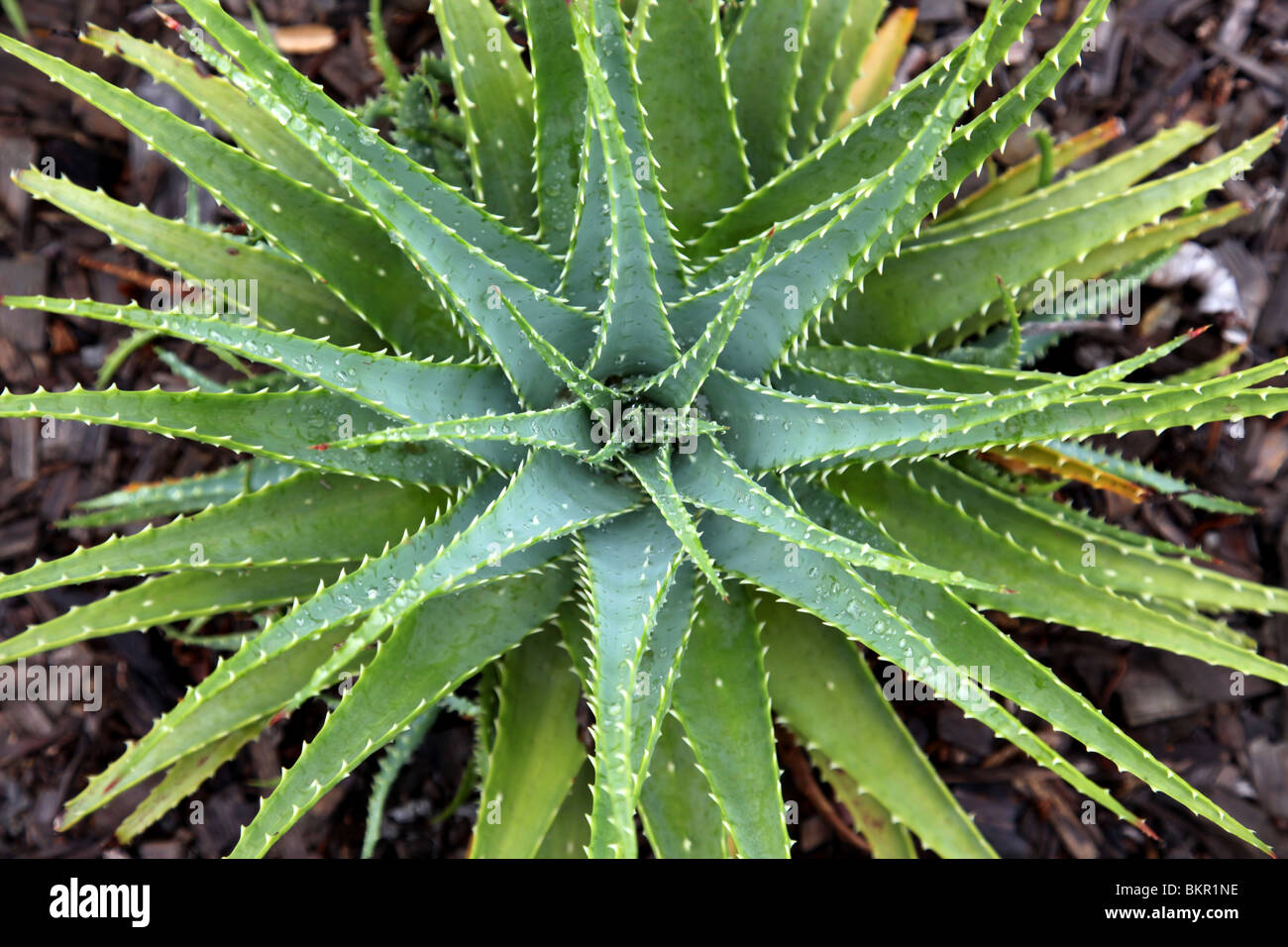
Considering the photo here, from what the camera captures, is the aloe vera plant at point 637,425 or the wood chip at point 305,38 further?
the wood chip at point 305,38

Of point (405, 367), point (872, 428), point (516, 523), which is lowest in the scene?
point (516, 523)

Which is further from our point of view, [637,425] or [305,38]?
[305,38]

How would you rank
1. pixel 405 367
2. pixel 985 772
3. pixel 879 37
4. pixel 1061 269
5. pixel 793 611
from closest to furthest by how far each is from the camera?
pixel 405 367 → pixel 793 611 → pixel 1061 269 → pixel 879 37 → pixel 985 772

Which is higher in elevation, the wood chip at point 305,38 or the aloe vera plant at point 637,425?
the wood chip at point 305,38

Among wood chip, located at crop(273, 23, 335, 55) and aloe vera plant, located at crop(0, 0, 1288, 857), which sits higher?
wood chip, located at crop(273, 23, 335, 55)

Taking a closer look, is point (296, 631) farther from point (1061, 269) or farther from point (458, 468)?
point (1061, 269)

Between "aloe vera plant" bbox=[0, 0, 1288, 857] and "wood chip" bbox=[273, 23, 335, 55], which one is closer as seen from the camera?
"aloe vera plant" bbox=[0, 0, 1288, 857]

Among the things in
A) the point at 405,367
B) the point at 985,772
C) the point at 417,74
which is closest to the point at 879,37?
the point at 417,74

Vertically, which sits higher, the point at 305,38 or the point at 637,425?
the point at 305,38
